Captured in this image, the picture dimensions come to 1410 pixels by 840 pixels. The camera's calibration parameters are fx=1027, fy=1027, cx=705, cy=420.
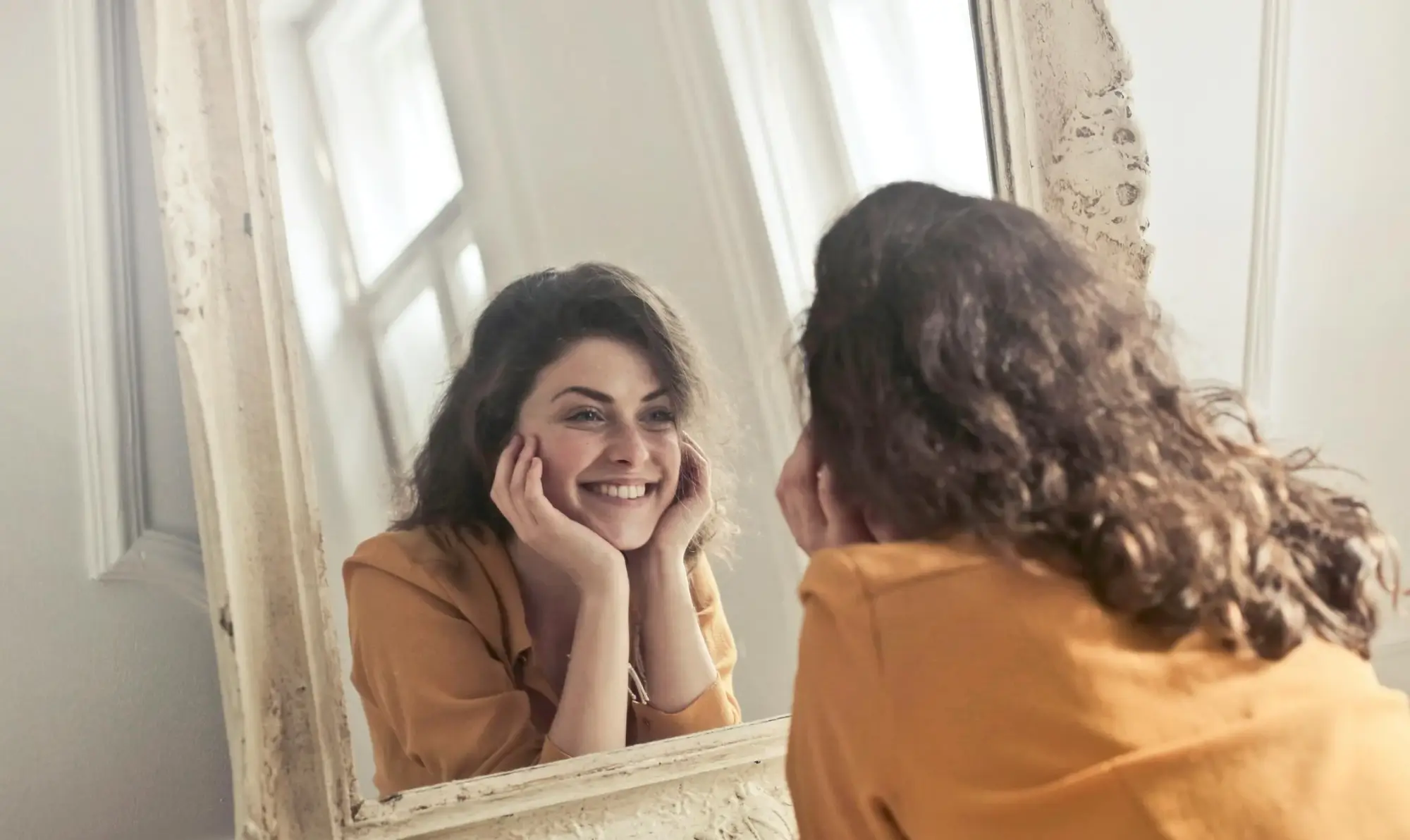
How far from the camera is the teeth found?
0.86m

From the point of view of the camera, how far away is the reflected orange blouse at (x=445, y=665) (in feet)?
2.55

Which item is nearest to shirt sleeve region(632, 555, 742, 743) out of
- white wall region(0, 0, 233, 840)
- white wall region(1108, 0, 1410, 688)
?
white wall region(0, 0, 233, 840)

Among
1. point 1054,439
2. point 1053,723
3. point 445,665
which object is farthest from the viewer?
point 445,665

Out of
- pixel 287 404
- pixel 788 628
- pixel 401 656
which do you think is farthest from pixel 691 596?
pixel 287 404

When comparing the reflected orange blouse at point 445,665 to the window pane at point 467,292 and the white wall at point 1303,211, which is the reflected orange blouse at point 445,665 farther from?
the white wall at point 1303,211

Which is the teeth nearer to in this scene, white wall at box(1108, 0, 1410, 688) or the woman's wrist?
the woman's wrist

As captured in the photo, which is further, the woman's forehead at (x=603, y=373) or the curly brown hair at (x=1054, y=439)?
the woman's forehead at (x=603, y=373)

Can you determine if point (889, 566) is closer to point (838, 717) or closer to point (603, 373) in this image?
point (838, 717)

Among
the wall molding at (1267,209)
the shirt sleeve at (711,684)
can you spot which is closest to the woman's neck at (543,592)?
the shirt sleeve at (711,684)

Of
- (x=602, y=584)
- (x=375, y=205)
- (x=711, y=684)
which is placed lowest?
(x=711, y=684)

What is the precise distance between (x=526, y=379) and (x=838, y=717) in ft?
1.27

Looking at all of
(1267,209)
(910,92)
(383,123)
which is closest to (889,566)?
(383,123)

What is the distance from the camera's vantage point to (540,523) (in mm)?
832

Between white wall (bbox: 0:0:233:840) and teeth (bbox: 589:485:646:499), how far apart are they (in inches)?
12.4
